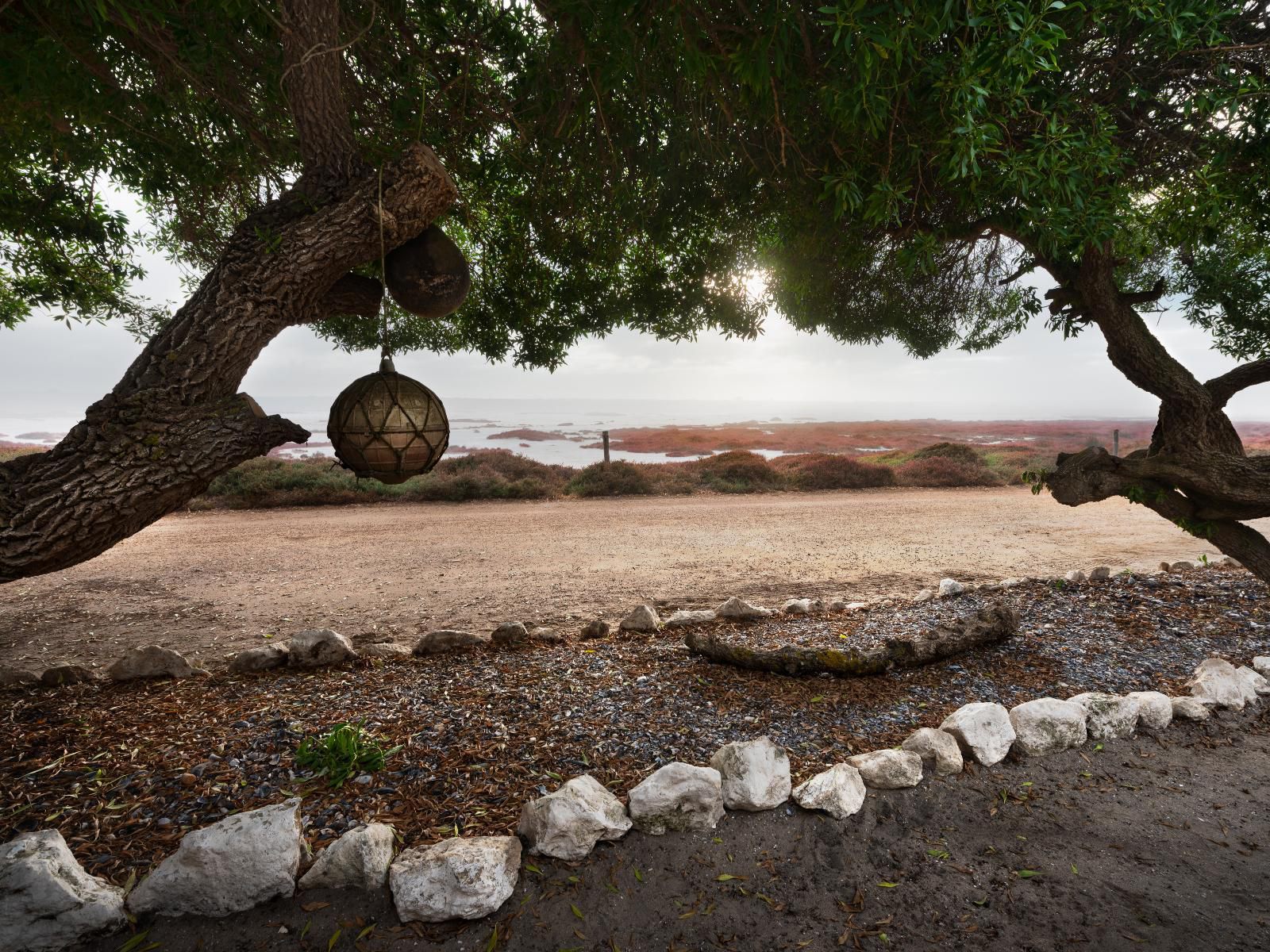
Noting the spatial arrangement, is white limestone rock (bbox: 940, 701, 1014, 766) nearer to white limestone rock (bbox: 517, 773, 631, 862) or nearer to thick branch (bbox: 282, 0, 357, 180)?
white limestone rock (bbox: 517, 773, 631, 862)

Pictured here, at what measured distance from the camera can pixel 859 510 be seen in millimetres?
10953

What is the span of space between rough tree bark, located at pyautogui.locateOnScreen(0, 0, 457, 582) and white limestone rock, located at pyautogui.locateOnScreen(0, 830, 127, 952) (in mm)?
1017

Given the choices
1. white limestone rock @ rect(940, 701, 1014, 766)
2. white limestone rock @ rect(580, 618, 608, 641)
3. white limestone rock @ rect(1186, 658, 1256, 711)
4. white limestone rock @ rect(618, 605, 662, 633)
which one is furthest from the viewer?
white limestone rock @ rect(618, 605, 662, 633)

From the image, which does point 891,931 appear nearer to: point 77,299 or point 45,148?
point 45,148

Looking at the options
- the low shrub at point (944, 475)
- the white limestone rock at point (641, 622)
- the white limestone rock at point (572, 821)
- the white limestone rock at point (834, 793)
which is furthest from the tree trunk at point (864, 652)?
the low shrub at point (944, 475)

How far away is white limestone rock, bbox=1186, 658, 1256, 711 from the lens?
369cm

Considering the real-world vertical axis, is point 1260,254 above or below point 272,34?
below

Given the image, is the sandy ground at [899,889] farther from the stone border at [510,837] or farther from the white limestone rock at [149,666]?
the white limestone rock at [149,666]

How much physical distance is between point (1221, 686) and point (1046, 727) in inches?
58.7

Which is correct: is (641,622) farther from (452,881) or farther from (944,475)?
(944,475)

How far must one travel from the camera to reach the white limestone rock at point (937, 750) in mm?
2955

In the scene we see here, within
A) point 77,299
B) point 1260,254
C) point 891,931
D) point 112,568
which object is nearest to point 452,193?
point 891,931

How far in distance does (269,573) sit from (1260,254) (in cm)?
979

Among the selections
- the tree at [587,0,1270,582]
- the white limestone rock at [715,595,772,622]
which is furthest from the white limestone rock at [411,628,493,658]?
the tree at [587,0,1270,582]
